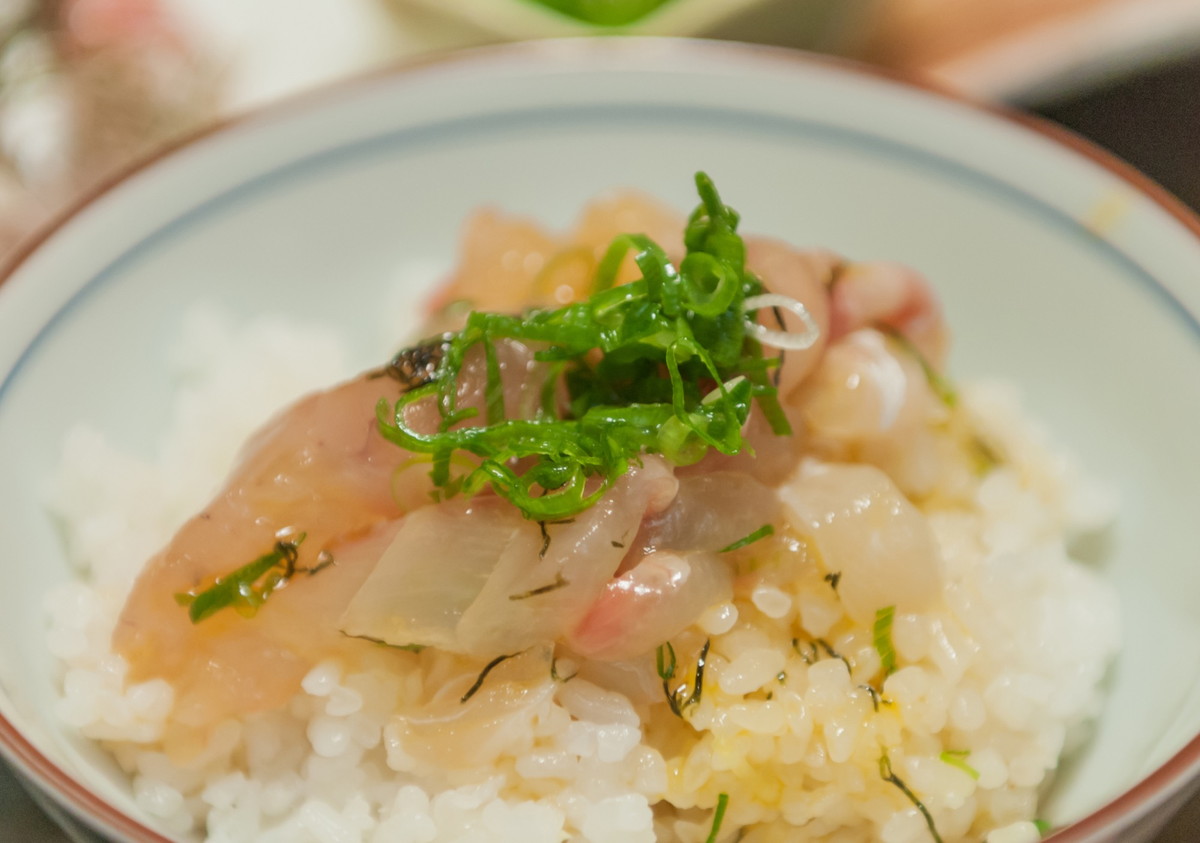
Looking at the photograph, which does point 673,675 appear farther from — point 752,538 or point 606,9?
point 606,9

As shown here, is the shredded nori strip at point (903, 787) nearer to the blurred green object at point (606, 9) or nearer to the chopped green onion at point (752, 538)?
the chopped green onion at point (752, 538)

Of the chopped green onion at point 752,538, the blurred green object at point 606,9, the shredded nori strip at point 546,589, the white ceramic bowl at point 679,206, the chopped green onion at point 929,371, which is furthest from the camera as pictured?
the blurred green object at point 606,9

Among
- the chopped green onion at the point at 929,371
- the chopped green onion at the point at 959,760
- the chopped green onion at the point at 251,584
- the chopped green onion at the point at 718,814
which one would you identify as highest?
the chopped green onion at the point at 929,371

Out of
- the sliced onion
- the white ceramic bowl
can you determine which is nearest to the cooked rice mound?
the white ceramic bowl

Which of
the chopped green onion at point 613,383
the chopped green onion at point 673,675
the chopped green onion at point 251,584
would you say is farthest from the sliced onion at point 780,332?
the chopped green onion at point 251,584

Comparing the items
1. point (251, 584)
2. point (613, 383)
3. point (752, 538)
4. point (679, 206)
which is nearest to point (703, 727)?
point (752, 538)

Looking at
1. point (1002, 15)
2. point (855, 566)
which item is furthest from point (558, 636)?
point (1002, 15)
